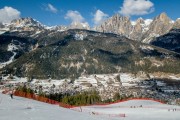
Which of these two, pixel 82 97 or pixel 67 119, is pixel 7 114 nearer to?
pixel 67 119

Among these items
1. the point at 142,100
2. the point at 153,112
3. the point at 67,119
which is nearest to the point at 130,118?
the point at 153,112

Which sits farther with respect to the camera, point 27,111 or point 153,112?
point 153,112

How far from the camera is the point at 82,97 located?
561 feet

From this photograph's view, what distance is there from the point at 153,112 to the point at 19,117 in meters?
31.8

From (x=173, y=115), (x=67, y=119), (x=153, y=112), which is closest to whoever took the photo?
(x=67, y=119)

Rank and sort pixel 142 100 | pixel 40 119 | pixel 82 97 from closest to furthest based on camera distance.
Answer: pixel 40 119 → pixel 142 100 → pixel 82 97

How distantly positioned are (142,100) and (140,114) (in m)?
29.3

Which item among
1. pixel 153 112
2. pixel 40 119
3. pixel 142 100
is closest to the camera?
pixel 40 119

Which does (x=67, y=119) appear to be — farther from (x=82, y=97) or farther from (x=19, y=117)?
(x=82, y=97)

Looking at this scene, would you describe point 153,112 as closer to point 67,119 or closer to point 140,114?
point 140,114

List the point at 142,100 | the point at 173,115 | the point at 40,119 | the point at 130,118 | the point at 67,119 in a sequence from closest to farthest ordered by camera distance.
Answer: the point at 40,119, the point at 67,119, the point at 130,118, the point at 173,115, the point at 142,100

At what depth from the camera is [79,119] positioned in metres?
44.9

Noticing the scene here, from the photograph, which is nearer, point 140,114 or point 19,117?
point 19,117

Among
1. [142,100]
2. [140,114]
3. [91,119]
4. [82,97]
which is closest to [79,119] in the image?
[91,119]
